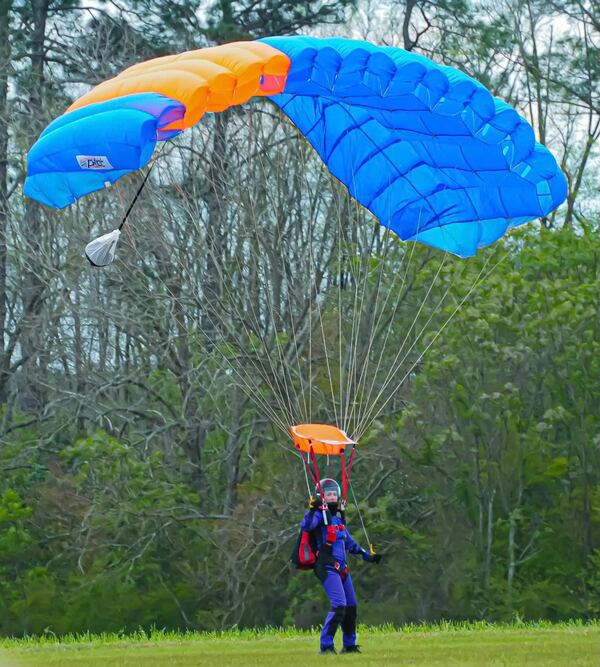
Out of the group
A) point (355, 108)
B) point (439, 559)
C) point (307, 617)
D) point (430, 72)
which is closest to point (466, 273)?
point (439, 559)

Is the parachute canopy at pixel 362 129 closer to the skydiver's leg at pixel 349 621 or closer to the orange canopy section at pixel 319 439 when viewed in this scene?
the orange canopy section at pixel 319 439

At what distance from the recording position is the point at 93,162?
29.6 feet

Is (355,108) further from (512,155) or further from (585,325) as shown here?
(585,325)

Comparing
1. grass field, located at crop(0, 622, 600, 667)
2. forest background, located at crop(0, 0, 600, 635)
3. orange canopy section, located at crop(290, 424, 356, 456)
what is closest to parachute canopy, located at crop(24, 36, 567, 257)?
orange canopy section, located at crop(290, 424, 356, 456)

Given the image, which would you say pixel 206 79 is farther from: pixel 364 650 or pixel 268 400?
pixel 268 400

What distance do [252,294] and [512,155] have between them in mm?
7850

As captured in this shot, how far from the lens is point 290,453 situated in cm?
1900

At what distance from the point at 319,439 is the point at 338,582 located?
1050 mm

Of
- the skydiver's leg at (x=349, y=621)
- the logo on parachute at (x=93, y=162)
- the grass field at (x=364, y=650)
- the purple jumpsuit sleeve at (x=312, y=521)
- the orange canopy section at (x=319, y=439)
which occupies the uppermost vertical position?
the logo on parachute at (x=93, y=162)

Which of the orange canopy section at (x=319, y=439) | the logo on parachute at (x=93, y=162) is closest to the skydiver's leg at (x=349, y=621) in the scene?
the orange canopy section at (x=319, y=439)

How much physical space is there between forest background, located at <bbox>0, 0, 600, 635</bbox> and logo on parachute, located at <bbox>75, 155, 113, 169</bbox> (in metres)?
7.71

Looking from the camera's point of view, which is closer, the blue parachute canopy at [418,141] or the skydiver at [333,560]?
the blue parachute canopy at [418,141]

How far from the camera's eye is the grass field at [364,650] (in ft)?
30.5

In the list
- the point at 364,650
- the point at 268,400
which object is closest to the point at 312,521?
the point at 364,650
